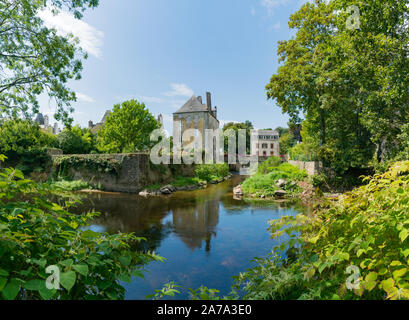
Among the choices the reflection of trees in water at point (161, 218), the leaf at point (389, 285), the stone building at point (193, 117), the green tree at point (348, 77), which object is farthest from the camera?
the stone building at point (193, 117)

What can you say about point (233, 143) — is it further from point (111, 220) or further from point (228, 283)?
point (228, 283)

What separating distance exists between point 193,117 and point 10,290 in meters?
35.3

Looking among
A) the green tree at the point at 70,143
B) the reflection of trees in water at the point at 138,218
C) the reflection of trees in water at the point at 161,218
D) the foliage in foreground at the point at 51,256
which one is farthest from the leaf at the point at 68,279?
the green tree at the point at 70,143

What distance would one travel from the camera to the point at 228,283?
441cm

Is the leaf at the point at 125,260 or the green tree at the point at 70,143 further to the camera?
the green tree at the point at 70,143

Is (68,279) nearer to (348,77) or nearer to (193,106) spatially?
(348,77)

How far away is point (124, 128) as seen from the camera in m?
28.2

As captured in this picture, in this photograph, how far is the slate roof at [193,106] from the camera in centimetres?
3509

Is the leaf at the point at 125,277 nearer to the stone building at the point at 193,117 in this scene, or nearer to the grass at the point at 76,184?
the grass at the point at 76,184

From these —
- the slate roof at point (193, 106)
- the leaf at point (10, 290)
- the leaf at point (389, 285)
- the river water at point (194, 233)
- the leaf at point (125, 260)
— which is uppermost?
the slate roof at point (193, 106)

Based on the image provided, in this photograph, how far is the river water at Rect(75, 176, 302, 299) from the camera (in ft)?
15.3

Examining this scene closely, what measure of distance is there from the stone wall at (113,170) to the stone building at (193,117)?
57.3ft

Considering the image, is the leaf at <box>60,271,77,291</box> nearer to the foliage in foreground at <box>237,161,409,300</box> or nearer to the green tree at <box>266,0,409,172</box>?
the foliage in foreground at <box>237,161,409,300</box>
